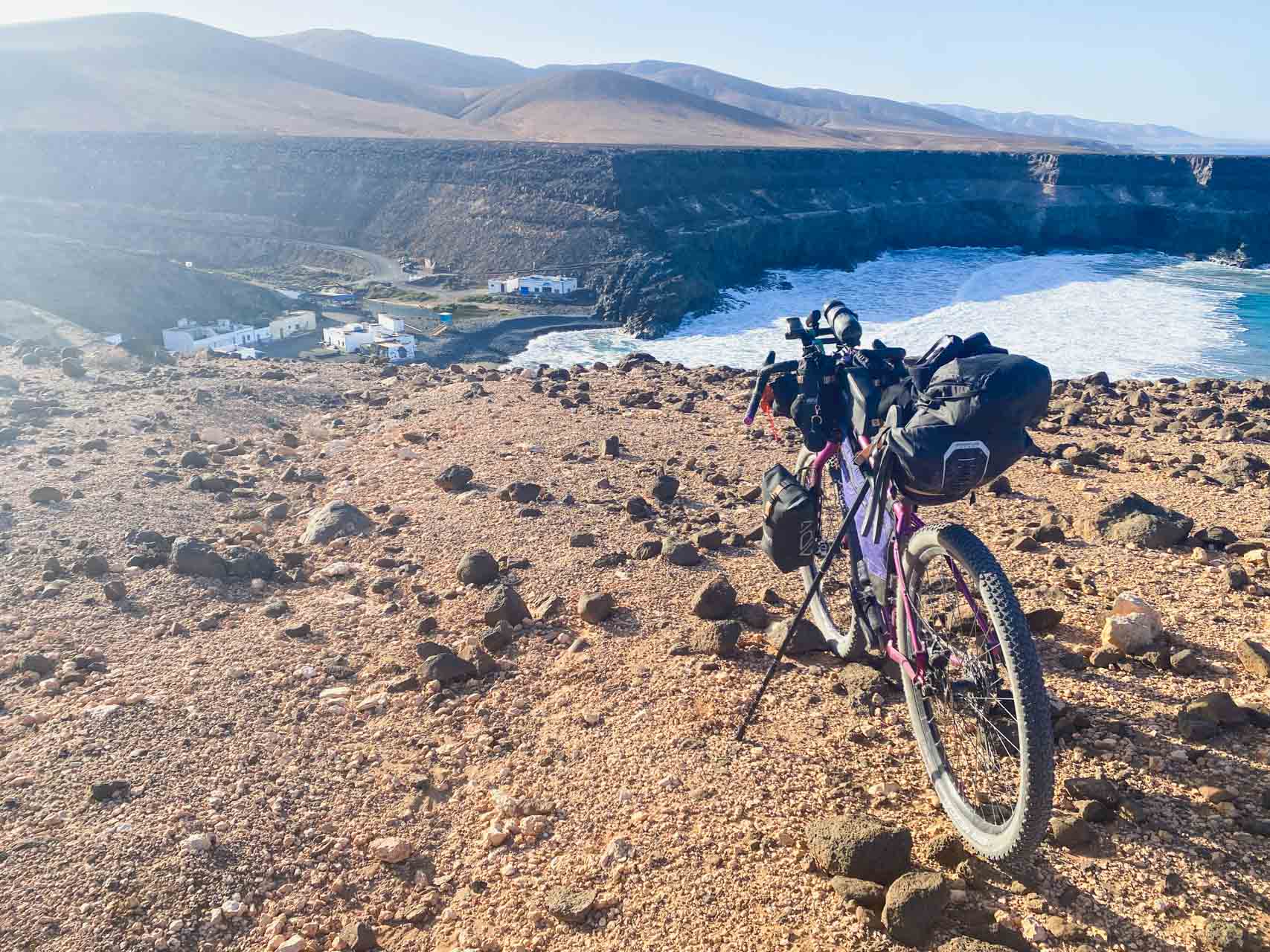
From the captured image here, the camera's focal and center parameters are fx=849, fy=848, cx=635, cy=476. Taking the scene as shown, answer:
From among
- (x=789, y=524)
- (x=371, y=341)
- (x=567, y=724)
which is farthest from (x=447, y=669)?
(x=371, y=341)

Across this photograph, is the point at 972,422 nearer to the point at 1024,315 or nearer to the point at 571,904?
the point at 571,904

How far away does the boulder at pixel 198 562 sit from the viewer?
6805mm

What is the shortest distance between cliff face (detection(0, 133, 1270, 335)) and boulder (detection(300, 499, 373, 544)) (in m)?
45.3

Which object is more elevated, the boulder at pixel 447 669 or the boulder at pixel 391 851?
the boulder at pixel 447 669

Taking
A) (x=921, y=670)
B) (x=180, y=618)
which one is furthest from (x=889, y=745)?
(x=180, y=618)

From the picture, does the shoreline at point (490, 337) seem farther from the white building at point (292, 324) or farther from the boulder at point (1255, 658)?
the boulder at point (1255, 658)

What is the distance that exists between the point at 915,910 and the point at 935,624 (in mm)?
1230

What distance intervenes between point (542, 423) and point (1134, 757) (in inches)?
304

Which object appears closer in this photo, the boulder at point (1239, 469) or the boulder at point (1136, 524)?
the boulder at point (1136, 524)

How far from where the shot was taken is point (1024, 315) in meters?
44.2

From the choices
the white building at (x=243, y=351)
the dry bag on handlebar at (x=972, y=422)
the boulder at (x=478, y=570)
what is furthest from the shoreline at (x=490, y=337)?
the dry bag on handlebar at (x=972, y=422)

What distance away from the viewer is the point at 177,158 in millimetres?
74750

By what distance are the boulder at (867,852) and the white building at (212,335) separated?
36269 millimetres

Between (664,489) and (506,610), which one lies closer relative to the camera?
(506,610)
